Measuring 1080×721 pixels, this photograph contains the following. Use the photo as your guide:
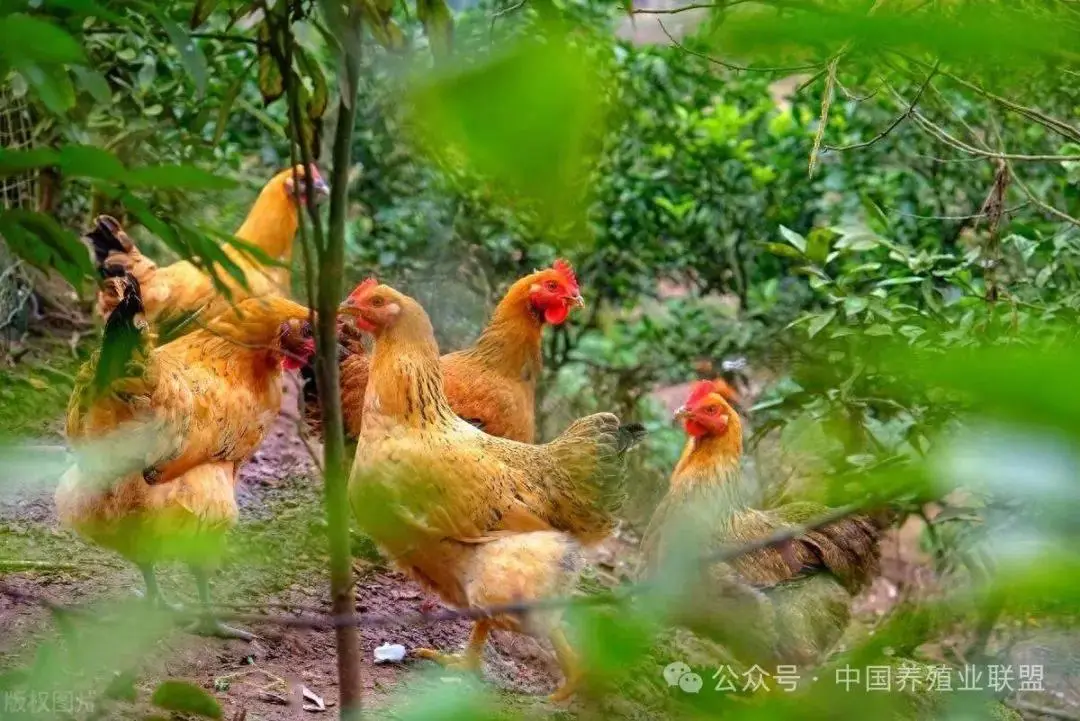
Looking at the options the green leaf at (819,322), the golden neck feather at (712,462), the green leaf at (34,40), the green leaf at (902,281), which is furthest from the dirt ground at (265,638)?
the green leaf at (34,40)

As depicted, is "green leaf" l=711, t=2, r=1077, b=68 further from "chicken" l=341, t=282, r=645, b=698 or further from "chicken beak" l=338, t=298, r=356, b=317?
"chicken beak" l=338, t=298, r=356, b=317

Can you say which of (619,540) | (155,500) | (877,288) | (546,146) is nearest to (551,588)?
(155,500)

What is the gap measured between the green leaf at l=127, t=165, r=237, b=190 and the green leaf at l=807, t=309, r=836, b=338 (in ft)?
10.1

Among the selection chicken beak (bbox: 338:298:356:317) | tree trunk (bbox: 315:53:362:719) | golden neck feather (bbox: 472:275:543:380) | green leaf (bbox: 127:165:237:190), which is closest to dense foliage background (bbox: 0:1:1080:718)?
green leaf (bbox: 127:165:237:190)

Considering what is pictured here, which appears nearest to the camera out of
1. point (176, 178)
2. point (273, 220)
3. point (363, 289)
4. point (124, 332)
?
point (176, 178)

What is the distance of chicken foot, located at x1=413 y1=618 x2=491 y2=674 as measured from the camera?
11.1 ft

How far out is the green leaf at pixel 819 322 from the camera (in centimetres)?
371

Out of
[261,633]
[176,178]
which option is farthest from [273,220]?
[176,178]

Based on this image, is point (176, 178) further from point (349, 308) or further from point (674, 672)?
point (349, 308)

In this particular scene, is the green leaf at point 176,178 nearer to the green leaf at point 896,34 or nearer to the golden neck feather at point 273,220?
the green leaf at point 896,34

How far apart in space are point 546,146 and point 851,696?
0.32 metres

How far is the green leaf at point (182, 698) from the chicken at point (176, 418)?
4.92 feet

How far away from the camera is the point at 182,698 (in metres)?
1.05

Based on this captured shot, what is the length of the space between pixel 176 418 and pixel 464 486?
84 centimetres
